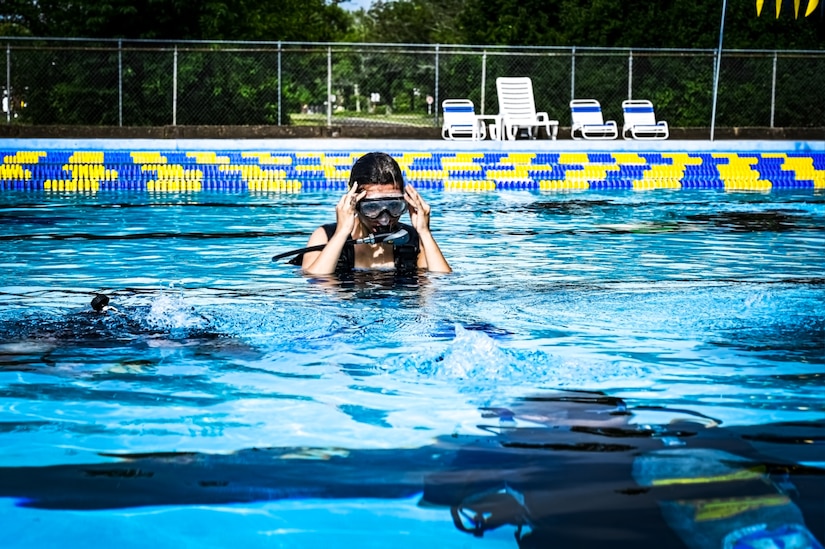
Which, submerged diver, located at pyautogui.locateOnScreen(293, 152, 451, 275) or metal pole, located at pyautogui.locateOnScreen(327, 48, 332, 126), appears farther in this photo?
metal pole, located at pyautogui.locateOnScreen(327, 48, 332, 126)

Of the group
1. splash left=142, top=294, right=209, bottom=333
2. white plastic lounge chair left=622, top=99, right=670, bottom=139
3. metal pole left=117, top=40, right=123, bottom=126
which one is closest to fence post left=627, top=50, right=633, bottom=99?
white plastic lounge chair left=622, top=99, right=670, bottom=139

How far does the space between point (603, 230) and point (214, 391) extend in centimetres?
638

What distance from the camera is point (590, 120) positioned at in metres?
20.5

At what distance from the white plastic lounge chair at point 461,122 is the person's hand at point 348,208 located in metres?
14.1

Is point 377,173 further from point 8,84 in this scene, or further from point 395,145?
point 8,84

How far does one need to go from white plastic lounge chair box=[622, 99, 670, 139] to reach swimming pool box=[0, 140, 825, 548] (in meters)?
11.9

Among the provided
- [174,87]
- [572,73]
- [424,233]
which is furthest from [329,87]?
[424,233]

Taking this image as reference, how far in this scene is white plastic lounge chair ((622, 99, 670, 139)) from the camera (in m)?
20.6

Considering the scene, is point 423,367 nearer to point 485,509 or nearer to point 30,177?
point 485,509

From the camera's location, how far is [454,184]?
1466 centimetres

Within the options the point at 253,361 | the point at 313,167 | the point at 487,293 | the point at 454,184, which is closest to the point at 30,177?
the point at 313,167

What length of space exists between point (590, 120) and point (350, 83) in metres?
5.18

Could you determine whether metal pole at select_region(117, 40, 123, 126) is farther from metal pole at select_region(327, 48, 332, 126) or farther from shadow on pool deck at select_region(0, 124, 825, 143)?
metal pole at select_region(327, 48, 332, 126)

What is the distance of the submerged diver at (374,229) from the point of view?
235 inches
